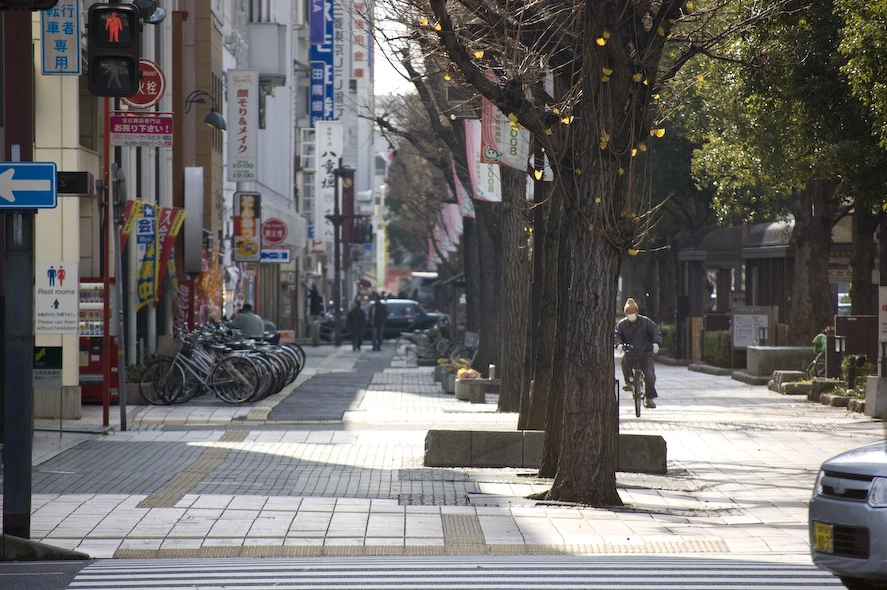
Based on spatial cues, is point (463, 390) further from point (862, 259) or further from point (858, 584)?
point (858, 584)

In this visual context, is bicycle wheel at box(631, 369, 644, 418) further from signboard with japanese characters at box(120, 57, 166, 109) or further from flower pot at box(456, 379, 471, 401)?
signboard with japanese characters at box(120, 57, 166, 109)

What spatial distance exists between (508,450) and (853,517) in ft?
23.8

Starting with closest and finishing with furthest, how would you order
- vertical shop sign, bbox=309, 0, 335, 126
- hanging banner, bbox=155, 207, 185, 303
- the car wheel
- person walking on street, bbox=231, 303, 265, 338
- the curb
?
1. the car wheel
2. the curb
3. hanging banner, bbox=155, 207, 185, 303
4. person walking on street, bbox=231, 303, 265, 338
5. vertical shop sign, bbox=309, 0, 335, 126

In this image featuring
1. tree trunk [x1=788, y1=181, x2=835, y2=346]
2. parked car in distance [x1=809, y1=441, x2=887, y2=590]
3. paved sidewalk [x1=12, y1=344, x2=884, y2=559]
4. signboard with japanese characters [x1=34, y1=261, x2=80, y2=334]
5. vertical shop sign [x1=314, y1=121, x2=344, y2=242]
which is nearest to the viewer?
parked car in distance [x1=809, y1=441, x2=887, y2=590]

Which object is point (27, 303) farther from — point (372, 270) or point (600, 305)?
point (372, 270)

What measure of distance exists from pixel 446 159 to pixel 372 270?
14253 cm

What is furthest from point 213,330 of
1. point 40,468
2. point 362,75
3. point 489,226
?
point 362,75

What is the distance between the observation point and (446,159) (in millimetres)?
27625

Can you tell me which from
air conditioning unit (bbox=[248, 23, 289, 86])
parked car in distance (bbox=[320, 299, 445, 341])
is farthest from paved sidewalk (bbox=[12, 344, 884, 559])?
parked car in distance (bbox=[320, 299, 445, 341])

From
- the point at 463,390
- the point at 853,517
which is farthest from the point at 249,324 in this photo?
the point at 853,517

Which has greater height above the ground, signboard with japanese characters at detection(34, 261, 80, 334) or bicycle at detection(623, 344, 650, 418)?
signboard with japanese characters at detection(34, 261, 80, 334)

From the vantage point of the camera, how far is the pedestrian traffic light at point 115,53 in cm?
1123

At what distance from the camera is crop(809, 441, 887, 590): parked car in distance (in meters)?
6.64

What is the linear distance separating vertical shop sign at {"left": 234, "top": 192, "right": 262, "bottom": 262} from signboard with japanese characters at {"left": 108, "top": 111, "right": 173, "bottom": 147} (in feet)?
57.7
